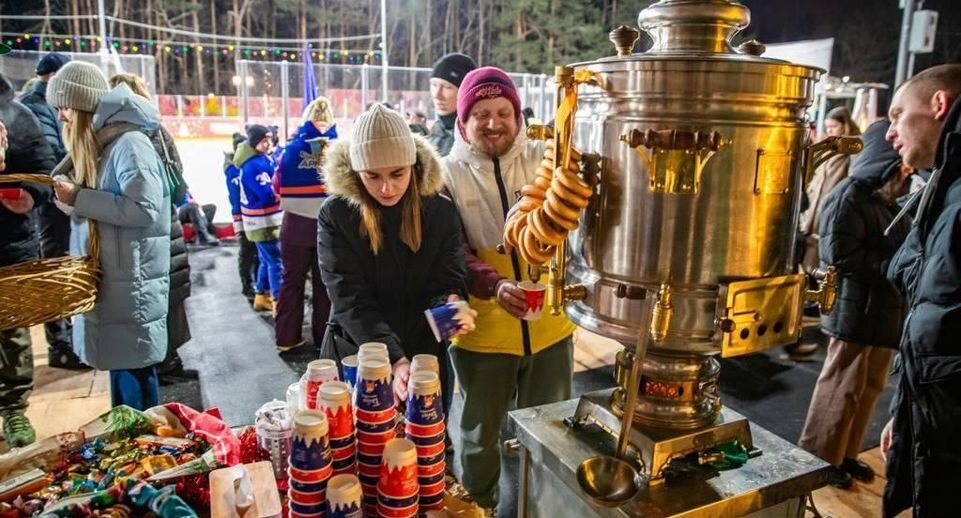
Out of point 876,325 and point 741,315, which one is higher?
point 741,315

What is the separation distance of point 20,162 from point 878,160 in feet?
12.6

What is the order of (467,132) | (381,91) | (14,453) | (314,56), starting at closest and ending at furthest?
(14,453) → (467,132) → (381,91) → (314,56)

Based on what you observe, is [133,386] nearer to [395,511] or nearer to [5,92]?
[5,92]

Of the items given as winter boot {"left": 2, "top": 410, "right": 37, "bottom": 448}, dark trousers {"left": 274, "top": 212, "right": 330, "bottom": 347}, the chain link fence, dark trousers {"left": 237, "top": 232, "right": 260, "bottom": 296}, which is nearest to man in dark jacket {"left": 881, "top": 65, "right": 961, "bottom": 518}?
dark trousers {"left": 274, "top": 212, "right": 330, "bottom": 347}

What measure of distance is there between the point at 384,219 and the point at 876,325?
203 cm

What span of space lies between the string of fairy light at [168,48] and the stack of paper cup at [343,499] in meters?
10.7

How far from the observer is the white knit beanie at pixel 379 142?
73.0 inches

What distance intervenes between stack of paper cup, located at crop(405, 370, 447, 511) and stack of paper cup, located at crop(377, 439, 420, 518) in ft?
0.25

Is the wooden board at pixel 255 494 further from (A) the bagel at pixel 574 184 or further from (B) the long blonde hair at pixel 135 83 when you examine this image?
(B) the long blonde hair at pixel 135 83

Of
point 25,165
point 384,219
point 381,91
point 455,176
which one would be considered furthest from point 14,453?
point 381,91

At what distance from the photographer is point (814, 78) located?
3.26 feet

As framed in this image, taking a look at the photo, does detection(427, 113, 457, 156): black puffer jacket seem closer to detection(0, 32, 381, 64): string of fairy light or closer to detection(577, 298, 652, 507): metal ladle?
detection(577, 298, 652, 507): metal ladle

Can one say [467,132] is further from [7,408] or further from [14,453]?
[7,408]

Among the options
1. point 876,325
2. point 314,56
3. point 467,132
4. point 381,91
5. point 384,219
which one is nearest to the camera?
point 384,219
